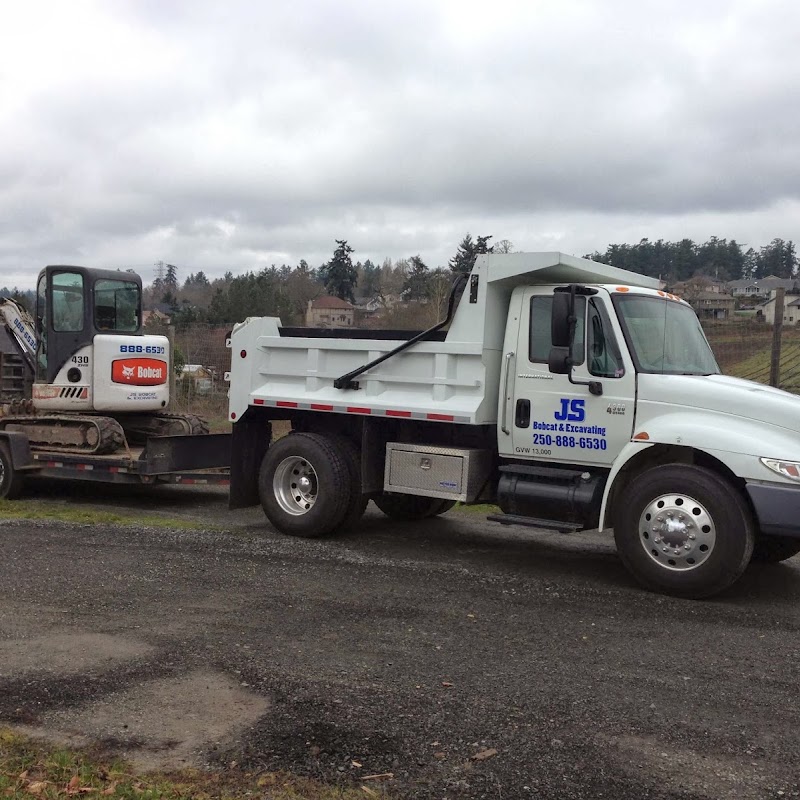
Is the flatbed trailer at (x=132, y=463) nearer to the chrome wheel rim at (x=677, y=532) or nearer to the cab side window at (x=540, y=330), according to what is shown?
the cab side window at (x=540, y=330)

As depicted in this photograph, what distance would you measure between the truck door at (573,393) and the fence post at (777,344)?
4723 mm

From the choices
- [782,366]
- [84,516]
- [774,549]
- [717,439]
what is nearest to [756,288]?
[782,366]

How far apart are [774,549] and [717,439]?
1.70 m

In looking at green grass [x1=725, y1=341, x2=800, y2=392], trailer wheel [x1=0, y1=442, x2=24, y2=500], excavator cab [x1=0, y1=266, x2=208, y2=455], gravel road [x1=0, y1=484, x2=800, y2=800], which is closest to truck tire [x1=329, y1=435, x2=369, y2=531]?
gravel road [x1=0, y1=484, x2=800, y2=800]

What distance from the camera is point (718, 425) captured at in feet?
24.6

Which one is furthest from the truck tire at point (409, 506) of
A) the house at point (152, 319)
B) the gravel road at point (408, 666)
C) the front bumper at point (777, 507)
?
the house at point (152, 319)

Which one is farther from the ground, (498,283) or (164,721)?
(498,283)

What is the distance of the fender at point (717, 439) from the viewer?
7211 mm

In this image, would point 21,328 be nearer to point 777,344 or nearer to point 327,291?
point 777,344

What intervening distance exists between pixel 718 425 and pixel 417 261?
52.6 meters

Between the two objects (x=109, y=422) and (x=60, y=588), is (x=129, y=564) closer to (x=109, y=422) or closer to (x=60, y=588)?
(x=60, y=588)

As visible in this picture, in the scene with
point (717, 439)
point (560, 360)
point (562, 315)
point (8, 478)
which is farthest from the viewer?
point (8, 478)

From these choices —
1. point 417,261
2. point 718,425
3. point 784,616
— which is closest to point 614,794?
point 784,616

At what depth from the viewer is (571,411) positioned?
8.28 m
